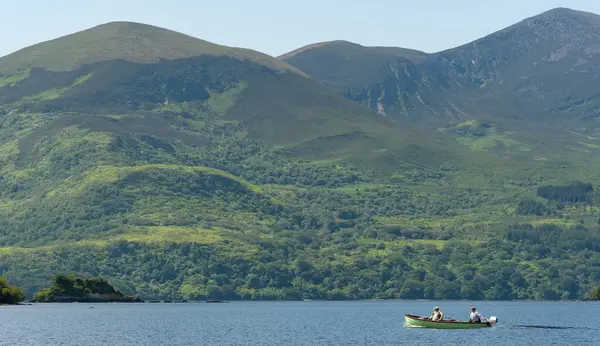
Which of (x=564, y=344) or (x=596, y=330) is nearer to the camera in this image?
(x=564, y=344)

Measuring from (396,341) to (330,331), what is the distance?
32651mm

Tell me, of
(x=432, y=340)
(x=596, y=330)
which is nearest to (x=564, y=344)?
(x=432, y=340)

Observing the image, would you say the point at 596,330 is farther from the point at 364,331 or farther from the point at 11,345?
the point at 11,345

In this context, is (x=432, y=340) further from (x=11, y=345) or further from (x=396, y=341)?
(x=11, y=345)

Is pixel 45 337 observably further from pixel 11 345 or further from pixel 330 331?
pixel 330 331

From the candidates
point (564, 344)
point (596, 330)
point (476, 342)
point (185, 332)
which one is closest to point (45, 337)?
point (185, 332)

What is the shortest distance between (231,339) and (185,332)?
21.5 meters

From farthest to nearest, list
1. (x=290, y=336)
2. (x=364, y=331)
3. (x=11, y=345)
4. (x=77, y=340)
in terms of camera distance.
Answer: (x=364, y=331)
(x=290, y=336)
(x=77, y=340)
(x=11, y=345)

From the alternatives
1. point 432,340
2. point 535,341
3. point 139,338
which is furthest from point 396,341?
point 139,338

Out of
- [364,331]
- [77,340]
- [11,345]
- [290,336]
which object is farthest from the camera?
[364,331]

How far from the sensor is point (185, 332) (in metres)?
196

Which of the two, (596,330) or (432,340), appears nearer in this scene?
(432,340)

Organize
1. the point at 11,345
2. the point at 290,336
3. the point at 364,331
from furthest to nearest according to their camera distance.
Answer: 1. the point at 364,331
2. the point at 290,336
3. the point at 11,345

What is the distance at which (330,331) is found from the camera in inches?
7869
